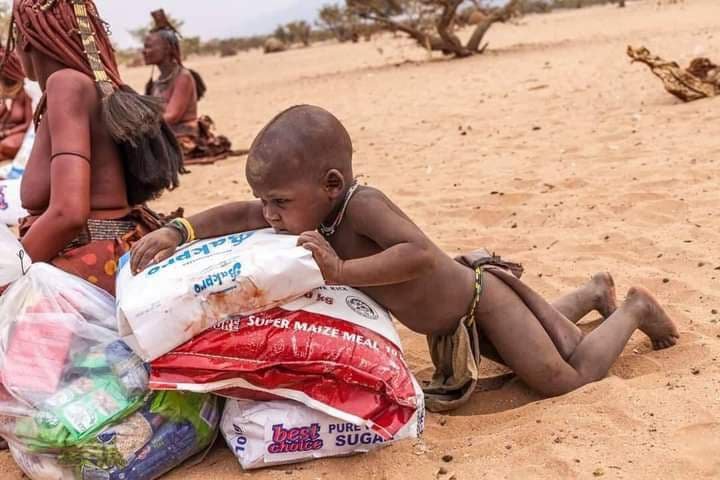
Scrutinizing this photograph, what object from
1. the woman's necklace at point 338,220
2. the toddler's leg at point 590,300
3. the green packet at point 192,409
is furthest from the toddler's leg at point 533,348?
the green packet at point 192,409

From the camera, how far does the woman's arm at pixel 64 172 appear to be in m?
2.61

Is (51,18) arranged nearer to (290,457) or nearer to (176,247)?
(176,247)

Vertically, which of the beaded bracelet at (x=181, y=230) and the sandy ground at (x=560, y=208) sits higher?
the beaded bracelet at (x=181, y=230)

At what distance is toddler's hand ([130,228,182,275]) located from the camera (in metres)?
2.33

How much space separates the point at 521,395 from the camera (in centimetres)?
274

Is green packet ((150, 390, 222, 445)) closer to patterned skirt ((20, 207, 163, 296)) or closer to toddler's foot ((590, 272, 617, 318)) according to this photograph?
patterned skirt ((20, 207, 163, 296))

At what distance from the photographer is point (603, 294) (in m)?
3.13

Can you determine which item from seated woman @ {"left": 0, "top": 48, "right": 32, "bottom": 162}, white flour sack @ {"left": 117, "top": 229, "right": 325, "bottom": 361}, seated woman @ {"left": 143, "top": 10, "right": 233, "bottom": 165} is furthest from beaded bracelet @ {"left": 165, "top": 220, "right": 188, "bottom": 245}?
seated woman @ {"left": 0, "top": 48, "right": 32, "bottom": 162}

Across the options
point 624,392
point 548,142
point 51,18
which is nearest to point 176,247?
point 51,18

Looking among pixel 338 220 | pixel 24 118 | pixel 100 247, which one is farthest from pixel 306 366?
pixel 24 118

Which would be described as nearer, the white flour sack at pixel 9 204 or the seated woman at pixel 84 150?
the seated woman at pixel 84 150

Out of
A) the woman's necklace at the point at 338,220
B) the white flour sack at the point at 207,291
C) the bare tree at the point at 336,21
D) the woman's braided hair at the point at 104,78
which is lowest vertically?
the bare tree at the point at 336,21

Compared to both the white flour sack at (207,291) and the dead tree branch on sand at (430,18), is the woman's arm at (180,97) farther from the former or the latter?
the dead tree branch on sand at (430,18)

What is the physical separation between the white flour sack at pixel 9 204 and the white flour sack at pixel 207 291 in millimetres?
1835
